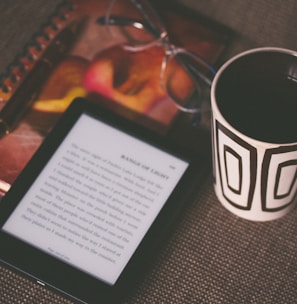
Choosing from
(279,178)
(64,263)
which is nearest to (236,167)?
(279,178)

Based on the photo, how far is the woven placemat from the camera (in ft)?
1.50

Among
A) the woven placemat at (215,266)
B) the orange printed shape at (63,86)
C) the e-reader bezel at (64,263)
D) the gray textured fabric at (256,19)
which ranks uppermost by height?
the gray textured fabric at (256,19)

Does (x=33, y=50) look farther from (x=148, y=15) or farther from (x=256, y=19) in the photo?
(x=256, y=19)

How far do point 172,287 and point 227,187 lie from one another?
0.09 metres

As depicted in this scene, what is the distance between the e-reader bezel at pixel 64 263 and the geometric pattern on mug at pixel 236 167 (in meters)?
0.04

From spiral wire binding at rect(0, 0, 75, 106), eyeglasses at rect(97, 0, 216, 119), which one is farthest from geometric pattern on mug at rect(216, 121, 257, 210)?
spiral wire binding at rect(0, 0, 75, 106)

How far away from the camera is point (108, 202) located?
468 mm

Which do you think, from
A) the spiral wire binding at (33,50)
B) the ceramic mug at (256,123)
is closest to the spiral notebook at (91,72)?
the spiral wire binding at (33,50)

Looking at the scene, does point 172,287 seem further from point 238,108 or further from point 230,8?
point 230,8

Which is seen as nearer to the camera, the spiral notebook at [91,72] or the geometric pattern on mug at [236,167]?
the geometric pattern on mug at [236,167]

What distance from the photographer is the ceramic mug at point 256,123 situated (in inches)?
15.6

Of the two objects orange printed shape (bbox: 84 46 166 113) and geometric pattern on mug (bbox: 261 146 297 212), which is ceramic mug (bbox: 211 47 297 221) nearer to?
geometric pattern on mug (bbox: 261 146 297 212)

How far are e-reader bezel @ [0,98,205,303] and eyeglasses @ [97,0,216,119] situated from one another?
2.6 inches

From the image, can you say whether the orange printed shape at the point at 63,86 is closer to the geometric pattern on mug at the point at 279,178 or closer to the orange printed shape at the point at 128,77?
the orange printed shape at the point at 128,77
